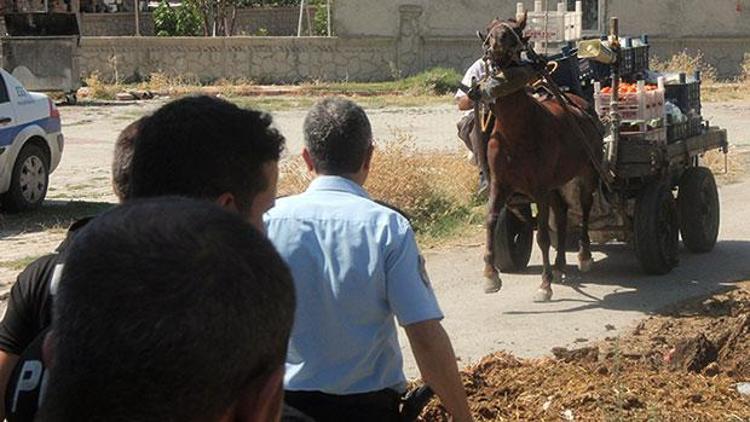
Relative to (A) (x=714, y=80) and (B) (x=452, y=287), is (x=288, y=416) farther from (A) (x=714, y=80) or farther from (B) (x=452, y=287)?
(A) (x=714, y=80)

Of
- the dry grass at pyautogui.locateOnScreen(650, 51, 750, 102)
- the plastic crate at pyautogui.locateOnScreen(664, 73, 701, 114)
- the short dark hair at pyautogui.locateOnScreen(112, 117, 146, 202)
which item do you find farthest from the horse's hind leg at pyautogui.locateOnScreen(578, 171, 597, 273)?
the dry grass at pyautogui.locateOnScreen(650, 51, 750, 102)

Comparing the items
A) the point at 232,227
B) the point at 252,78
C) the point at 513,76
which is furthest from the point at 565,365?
the point at 252,78

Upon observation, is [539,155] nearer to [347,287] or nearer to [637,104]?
[637,104]

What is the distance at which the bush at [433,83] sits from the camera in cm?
3297

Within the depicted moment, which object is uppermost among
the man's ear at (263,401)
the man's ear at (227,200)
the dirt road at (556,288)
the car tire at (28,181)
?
the man's ear at (227,200)

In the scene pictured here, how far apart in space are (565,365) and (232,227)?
19.2 feet

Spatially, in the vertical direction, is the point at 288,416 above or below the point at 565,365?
above

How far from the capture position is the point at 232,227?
1.76 metres

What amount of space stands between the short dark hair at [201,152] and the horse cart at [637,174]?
7.81 metres

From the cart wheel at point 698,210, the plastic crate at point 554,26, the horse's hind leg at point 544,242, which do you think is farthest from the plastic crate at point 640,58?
the horse's hind leg at point 544,242

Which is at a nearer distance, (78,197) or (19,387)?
(19,387)

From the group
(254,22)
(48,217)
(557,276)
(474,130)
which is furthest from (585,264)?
(254,22)

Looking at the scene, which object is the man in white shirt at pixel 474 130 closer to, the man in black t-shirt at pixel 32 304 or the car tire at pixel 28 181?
the car tire at pixel 28 181

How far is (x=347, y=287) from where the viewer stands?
13.1 ft
